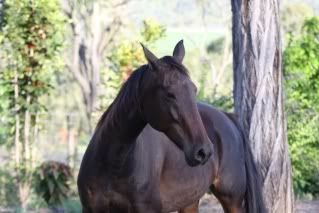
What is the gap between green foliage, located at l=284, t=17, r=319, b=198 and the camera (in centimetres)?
1238

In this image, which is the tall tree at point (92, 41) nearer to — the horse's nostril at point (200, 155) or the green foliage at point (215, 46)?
the green foliage at point (215, 46)

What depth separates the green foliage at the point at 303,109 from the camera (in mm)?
12375

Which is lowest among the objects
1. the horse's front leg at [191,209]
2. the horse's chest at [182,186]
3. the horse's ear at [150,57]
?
the horse's front leg at [191,209]

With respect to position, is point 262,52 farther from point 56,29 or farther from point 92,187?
point 56,29

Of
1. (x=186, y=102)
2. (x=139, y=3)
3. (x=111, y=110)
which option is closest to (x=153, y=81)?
(x=186, y=102)

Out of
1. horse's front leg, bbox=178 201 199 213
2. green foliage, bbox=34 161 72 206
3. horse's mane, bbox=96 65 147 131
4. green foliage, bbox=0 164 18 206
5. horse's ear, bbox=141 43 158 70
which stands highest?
horse's ear, bbox=141 43 158 70

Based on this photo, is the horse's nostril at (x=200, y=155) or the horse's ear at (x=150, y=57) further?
the horse's ear at (x=150, y=57)

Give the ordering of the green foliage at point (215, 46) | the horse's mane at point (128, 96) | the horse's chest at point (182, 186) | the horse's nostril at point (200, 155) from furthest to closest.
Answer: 1. the green foliage at point (215, 46)
2. the horse's chest at point (182, 186)
3. the horse's mane at point (128, 96)
4. the horse's nostril at point (200, 155)

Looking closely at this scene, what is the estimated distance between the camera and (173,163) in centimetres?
605

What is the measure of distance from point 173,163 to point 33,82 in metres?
5.28

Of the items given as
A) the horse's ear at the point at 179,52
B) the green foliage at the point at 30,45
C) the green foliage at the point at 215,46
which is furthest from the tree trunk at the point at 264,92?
the green foliage at the point at 215,46

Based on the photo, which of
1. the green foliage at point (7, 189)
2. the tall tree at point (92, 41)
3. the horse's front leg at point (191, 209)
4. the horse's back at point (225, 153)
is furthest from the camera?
the tall tree at point (92, 41)

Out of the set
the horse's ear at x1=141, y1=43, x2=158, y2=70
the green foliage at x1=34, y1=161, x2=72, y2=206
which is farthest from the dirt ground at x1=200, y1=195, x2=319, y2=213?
the horse's ear at x1=141, y1=43, x2=158, y2=70

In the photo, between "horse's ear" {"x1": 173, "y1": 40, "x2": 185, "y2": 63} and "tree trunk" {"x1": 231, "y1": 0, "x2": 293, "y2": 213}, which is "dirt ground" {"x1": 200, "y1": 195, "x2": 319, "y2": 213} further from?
"horse's ear" {"x1": 173, "y1": 40, "x2": 185, "y2": 63}
